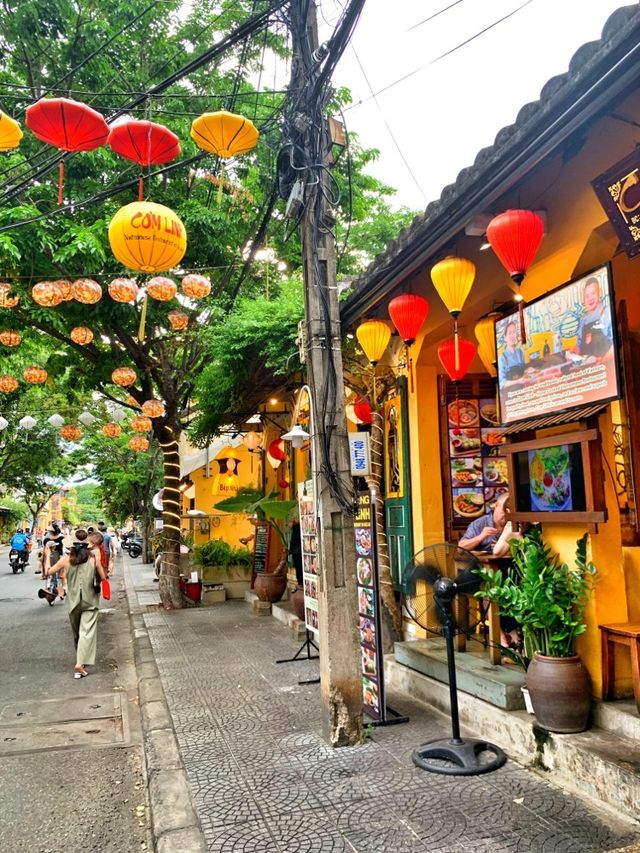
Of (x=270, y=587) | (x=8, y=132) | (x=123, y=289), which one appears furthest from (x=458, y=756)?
(x=270, y=587)

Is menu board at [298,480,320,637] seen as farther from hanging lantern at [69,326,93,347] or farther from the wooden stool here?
hanging lantern at [69,326,93,347]

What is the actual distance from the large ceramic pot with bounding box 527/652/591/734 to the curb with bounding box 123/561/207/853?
245cm

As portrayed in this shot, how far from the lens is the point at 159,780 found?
441cm

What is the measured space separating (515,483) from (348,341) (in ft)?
13.4

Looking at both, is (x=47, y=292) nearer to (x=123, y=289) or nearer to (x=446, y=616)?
(x=123, y=289)

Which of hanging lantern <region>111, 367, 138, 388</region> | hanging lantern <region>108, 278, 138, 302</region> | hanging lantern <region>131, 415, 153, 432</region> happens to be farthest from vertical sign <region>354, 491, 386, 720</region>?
hanging lantern <region>131, 415, 153, 432</region>

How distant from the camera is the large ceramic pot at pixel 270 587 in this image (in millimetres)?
11984

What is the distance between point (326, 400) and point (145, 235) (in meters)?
2.26

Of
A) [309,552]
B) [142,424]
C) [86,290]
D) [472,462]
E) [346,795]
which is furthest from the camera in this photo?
[142,424]

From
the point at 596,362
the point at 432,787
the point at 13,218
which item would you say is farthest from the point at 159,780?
the point at 13,218

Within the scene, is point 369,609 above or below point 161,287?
below

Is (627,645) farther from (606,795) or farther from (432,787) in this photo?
(432,787)

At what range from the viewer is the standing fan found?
14.4 feet

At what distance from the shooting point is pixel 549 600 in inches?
173
